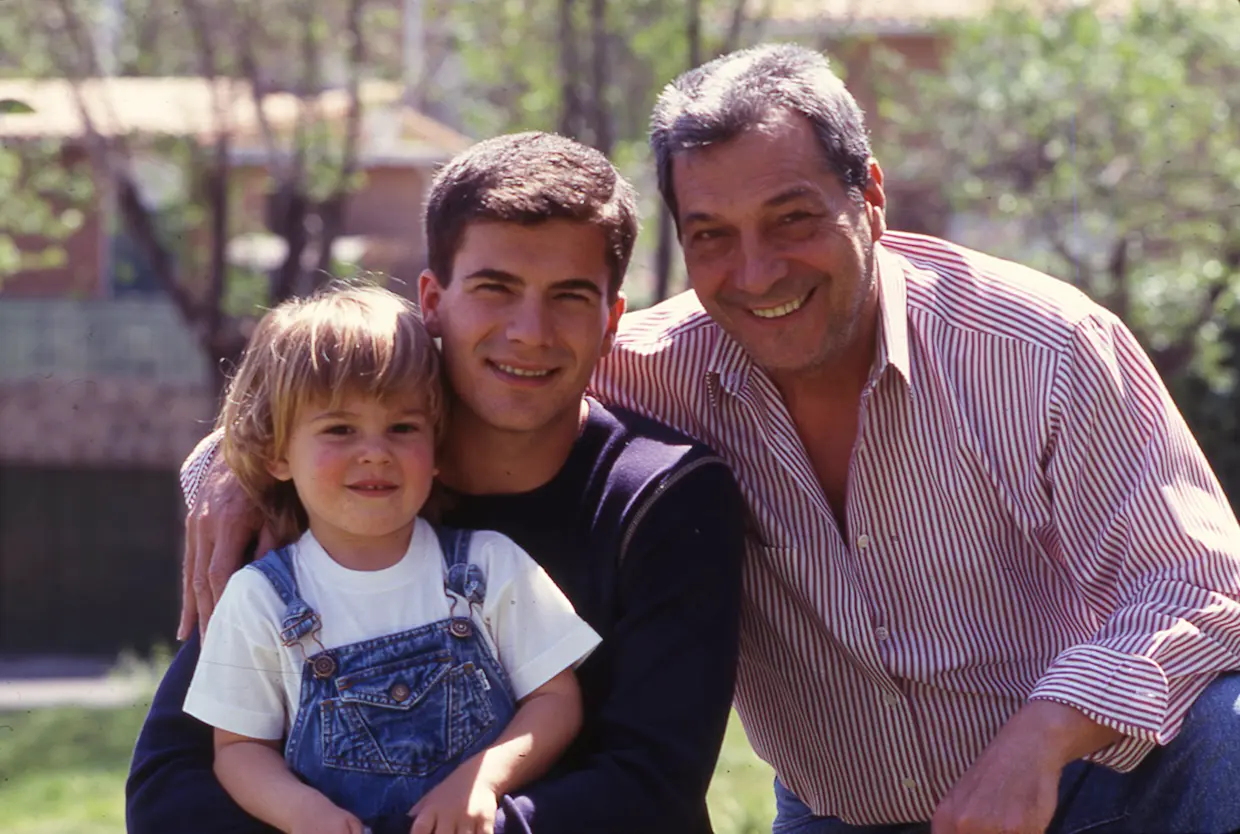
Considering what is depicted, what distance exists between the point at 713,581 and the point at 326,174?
9.74 m

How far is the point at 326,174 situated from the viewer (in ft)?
39.7

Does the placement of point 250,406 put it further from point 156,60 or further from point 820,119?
point 156,60

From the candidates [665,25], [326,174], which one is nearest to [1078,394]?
[665,25]

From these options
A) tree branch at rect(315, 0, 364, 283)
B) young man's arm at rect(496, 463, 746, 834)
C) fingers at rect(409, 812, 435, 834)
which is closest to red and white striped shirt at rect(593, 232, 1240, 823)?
young man's arm at rect(496, 463, 746, 834)

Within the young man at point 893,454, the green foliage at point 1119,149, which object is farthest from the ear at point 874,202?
the green foliage at point 1119,149

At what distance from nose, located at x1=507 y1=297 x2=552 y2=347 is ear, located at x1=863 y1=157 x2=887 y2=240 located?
74cm

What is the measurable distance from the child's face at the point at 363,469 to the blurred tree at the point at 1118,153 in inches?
A: 307

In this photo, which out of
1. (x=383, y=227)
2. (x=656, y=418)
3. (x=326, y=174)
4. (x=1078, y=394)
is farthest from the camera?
(x=383, y=227)

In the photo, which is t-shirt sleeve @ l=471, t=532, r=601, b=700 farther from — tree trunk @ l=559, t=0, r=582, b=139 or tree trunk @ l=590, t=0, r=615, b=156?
tree trunk @ l=559, t=0, r=582, b=139

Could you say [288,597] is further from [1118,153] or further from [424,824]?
[1118,153]

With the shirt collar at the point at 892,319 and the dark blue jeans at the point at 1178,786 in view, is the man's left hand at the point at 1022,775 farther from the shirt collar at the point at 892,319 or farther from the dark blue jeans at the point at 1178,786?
the shirt collar at the point at 892,319

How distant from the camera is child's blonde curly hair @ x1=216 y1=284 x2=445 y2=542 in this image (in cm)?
280

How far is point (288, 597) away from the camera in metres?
2.77

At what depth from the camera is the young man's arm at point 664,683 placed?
2.68 metres
